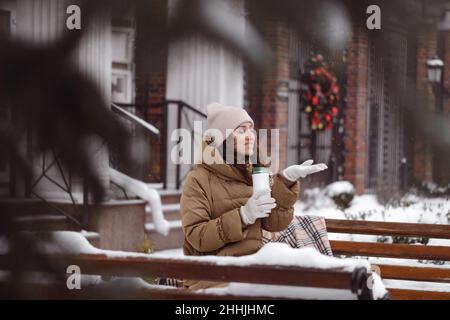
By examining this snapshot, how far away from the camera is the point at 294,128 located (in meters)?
11.4

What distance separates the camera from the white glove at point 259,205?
2.65 metres

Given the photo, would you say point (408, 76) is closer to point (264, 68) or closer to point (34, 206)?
point (264, 68)

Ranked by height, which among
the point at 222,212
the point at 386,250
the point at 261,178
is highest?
the point at 261,178

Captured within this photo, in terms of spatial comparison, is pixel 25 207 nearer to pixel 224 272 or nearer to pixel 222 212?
pixel 224 272

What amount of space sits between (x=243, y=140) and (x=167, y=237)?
207 inches

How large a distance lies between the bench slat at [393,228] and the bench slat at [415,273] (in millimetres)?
168

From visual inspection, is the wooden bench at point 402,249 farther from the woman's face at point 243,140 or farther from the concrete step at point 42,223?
the concrete step at point 42,223

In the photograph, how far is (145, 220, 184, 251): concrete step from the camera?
7816mm

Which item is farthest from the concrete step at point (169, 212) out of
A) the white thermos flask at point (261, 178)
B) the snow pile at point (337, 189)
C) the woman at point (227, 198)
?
the white thermos flask at point (261, 178)

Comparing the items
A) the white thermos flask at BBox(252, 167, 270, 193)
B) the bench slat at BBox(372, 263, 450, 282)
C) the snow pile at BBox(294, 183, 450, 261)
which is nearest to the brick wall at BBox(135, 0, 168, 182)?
the white thermos flask at BBox(252, 167, 270, 193)

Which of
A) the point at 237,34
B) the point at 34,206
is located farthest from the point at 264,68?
the point at 34,206

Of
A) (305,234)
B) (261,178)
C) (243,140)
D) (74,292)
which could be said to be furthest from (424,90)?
(305,234)

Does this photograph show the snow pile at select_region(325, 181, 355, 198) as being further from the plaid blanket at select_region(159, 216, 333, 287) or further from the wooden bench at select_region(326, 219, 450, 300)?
the plaid blanket at select_region(159, 216, 333, 287)

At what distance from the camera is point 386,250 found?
3.86 metres
